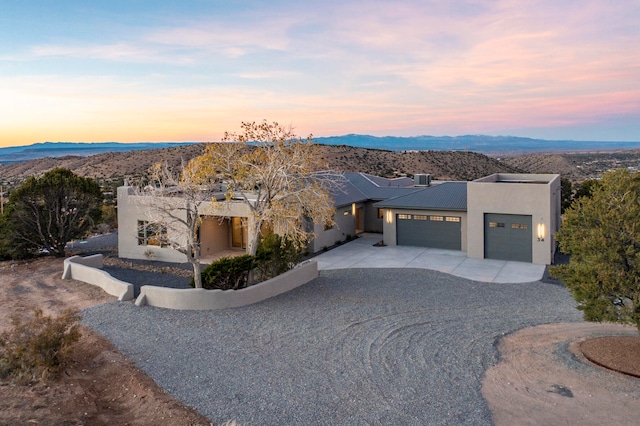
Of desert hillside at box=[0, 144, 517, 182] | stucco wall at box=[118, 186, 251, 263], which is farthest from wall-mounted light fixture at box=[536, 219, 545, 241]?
desert hillside at box=[0, 144, 517, 182]

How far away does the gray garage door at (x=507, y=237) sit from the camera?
69.7 ft

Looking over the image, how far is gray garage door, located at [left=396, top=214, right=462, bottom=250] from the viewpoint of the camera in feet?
78.5

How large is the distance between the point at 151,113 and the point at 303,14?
931 inches

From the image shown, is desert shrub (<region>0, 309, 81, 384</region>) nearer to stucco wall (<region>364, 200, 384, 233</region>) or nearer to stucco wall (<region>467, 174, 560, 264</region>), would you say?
stucco wall (<region>467, 174, 560, 264</region>)

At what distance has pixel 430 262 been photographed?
70.2 ft

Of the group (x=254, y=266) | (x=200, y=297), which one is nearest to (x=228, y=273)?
(x=254, y=266)

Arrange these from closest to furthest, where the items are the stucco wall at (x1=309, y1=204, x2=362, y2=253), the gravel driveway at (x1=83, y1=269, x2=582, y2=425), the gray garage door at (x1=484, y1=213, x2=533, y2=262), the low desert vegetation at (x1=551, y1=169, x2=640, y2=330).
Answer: the gravel driveway at (x1=83, y1=269, x2=582, y2=425)
the low desert vegetation at (x1=551, y1=169, x2=640, y2=330)
the gray garage door at (x1=484, y1=213, x2=533, y2=262)
the stucco wall at (x1=309, y1=204, x2=362, y2=253)

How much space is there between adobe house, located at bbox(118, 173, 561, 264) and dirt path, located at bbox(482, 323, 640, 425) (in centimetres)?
957

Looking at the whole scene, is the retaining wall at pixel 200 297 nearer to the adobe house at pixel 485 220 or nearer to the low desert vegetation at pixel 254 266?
the low desert vegetation at pixel 254 266

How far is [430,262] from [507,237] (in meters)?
3.66

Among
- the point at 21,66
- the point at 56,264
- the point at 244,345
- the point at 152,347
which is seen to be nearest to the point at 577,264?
the point at 244,345

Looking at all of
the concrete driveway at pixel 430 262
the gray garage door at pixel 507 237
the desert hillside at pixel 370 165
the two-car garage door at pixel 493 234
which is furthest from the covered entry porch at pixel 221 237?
the desert hillside at pixel 370 165

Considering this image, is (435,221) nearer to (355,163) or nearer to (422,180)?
(422,180)

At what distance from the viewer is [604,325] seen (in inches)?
509
